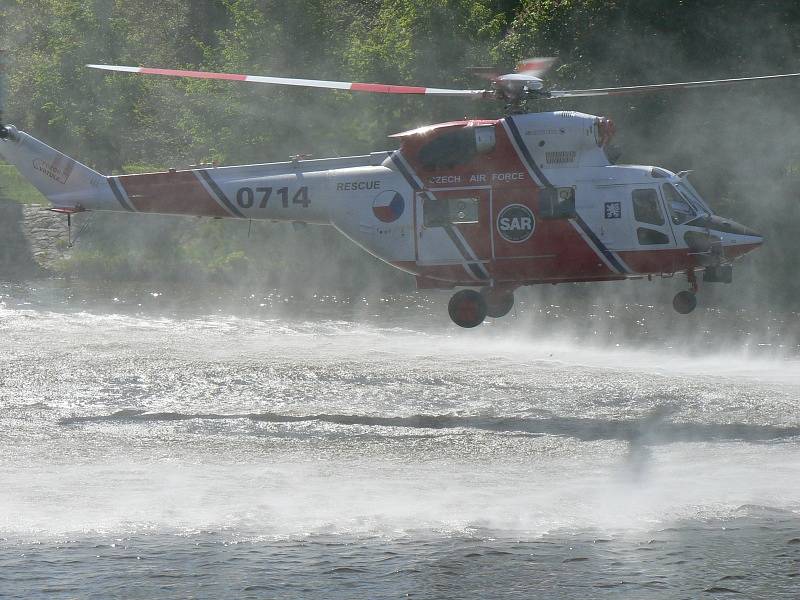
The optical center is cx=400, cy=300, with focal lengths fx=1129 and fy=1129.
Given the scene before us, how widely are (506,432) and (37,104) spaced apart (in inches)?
1289

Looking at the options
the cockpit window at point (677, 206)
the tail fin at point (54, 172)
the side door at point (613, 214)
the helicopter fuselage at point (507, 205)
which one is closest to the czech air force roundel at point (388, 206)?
the helicopter fuselage at point (507, 205)

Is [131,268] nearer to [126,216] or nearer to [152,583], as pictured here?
[126,216]

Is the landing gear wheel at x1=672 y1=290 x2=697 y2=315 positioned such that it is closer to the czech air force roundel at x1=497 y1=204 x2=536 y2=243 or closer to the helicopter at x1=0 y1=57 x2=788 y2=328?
the helicopter at x1=0 y1=57 x2=788 y2=328

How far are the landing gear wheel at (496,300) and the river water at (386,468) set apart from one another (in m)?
0.98

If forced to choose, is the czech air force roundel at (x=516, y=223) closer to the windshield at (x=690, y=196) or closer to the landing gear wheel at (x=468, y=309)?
the landing gear wheel at (x=468, y=309)

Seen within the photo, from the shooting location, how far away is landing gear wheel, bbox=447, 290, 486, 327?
52.3 ft

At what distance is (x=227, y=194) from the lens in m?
16.3

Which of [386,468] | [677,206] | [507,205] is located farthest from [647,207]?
[386,468]

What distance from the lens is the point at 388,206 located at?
51.7 feet

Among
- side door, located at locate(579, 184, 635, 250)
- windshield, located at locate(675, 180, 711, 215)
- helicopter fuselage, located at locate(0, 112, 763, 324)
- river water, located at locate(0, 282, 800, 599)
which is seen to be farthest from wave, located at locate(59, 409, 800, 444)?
windshield, located at locate(675, 180, 711, 215)

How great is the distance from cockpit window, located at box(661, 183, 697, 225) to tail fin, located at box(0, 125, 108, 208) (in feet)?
26.9

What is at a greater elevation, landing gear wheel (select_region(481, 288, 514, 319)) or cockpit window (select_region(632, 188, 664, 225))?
cockpit window (select_region(632, 188, 664, 225))

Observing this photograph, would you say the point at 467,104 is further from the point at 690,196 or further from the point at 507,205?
the point at 690,196

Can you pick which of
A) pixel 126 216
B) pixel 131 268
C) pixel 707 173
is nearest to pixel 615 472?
pixel 707 173
